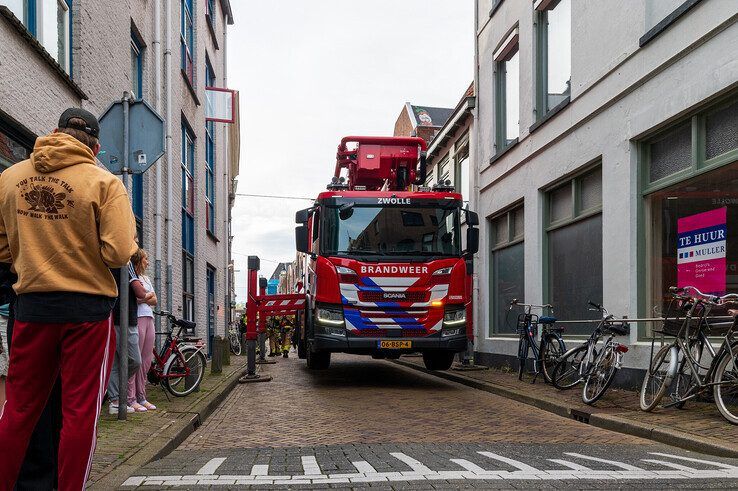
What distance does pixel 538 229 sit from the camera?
12.7 m

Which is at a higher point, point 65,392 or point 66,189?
point 66,189

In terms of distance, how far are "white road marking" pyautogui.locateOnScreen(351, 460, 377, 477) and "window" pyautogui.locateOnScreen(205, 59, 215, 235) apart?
15.0 metres

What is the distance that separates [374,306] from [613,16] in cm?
516

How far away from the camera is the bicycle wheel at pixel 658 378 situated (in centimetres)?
698

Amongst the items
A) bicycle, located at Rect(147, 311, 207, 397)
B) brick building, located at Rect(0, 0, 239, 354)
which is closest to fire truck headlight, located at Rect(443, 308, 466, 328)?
bicycle, located at Rect(147, 311, 207, 397)

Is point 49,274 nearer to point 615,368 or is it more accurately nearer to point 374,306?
point 615,368

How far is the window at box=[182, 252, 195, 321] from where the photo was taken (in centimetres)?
1528

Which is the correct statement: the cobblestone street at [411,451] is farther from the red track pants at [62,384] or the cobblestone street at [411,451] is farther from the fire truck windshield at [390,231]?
the fire truck windshield at [390,231]

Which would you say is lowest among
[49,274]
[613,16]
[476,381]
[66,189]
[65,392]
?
[476,381]

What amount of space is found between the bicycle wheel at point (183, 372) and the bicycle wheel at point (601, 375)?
4.49 m

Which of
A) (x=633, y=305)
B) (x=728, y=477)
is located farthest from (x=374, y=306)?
(x=728, y=477)

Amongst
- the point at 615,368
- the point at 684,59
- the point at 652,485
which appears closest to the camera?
the point at 652,485

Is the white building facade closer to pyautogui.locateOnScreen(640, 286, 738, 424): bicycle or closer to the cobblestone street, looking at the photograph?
pyautogui.locateOnScreen(640, 286, 738, 424): bicycle

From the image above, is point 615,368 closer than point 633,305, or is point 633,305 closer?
point 615,368
